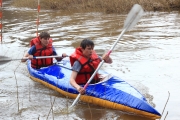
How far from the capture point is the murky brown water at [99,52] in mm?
4898

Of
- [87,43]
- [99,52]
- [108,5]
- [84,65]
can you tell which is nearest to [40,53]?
[99,52]

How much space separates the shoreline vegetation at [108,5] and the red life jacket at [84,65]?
11130 mm

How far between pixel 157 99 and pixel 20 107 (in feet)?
6.97

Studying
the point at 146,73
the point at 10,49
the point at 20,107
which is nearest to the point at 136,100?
the point at 20,107

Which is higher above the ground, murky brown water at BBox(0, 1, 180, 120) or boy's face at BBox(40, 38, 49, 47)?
boy's face at BBox(40, 38, 49, 47)

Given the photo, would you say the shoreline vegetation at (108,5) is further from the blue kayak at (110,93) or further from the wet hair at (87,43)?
the wet hair at (87,43)

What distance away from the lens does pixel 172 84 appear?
5.99m

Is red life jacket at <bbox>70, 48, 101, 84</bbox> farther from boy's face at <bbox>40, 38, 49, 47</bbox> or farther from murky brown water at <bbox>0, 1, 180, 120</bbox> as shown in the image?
boy's face at <bbox>40, 38, 49, 47</bbox>

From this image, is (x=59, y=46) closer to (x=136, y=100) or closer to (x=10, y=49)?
(x=10, y=49)

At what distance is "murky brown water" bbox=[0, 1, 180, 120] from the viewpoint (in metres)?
4.90

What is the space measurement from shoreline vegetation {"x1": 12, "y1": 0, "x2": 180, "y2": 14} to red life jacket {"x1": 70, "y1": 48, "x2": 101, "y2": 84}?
1113 centimetres

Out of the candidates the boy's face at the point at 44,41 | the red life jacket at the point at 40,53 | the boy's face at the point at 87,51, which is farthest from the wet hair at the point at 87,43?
the red life jacket at the point at 40,53

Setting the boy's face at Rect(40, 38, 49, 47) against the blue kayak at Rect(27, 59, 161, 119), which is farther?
the boy's face at Rect(40, 38, 49, 47)

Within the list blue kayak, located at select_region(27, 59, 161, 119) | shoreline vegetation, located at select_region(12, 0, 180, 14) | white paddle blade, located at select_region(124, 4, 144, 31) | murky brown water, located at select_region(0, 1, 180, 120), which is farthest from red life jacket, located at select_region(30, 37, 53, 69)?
shoreline vegetation, located at select_region(12, 0, 180, 14)
